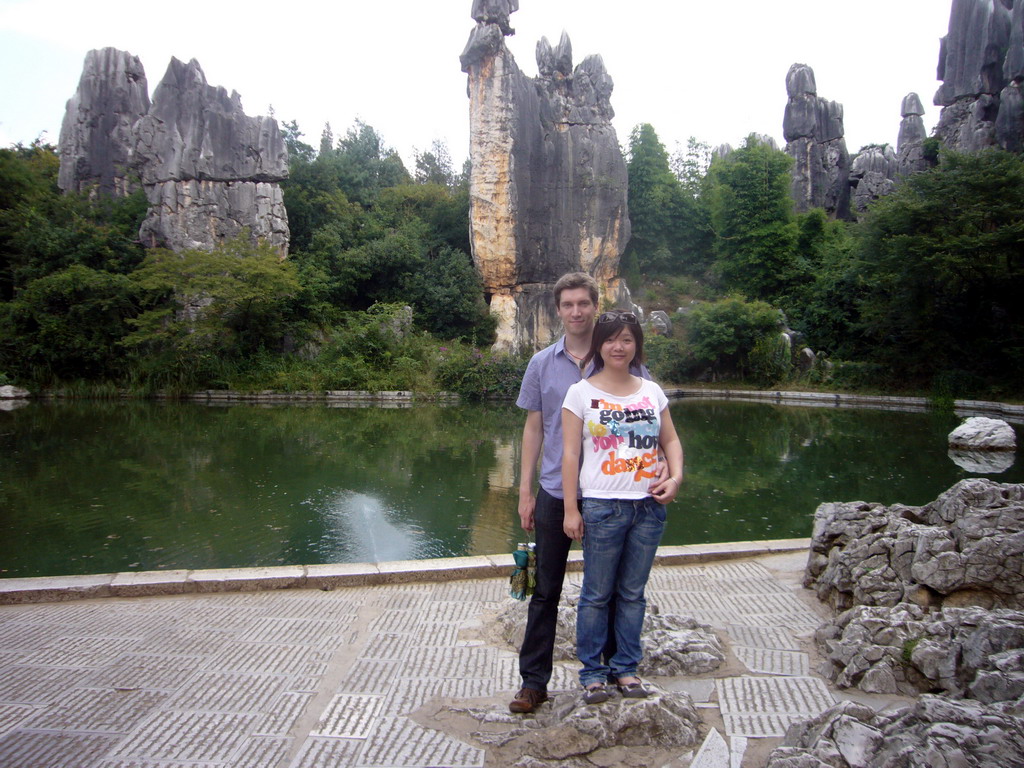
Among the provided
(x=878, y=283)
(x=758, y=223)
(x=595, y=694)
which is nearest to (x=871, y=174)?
(x=758, y=223)

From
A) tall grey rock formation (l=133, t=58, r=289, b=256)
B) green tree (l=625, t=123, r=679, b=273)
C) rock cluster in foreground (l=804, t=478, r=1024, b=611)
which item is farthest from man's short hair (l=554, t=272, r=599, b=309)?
green tree (l=625, t=123, r=679, b=273)

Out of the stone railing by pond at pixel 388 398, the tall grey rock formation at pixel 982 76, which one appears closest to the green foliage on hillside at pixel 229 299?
the stone railing by pond at pixel 388 398

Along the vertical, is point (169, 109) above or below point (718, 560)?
above

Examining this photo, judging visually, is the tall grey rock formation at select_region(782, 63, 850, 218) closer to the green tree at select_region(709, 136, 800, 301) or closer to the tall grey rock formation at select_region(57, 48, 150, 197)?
the green tree at select_region(709, 136, 800, 301)

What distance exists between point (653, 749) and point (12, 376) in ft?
73.5

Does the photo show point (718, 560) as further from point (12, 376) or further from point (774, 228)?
point (774, 228)

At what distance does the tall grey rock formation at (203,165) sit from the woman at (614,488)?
73.4ft

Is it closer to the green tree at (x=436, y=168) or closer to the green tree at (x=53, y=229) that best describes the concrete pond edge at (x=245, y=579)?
the green tree at (x=53, y=229)

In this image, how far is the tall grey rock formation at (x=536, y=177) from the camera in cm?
2409

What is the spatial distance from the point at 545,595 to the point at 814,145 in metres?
34.7

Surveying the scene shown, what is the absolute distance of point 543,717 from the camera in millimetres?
2441

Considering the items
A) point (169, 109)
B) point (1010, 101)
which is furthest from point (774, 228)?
point (169, 109)

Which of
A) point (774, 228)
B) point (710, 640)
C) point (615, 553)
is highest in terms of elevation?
point (774, 228)

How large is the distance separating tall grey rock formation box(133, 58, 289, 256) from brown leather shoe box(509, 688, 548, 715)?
22.5m
